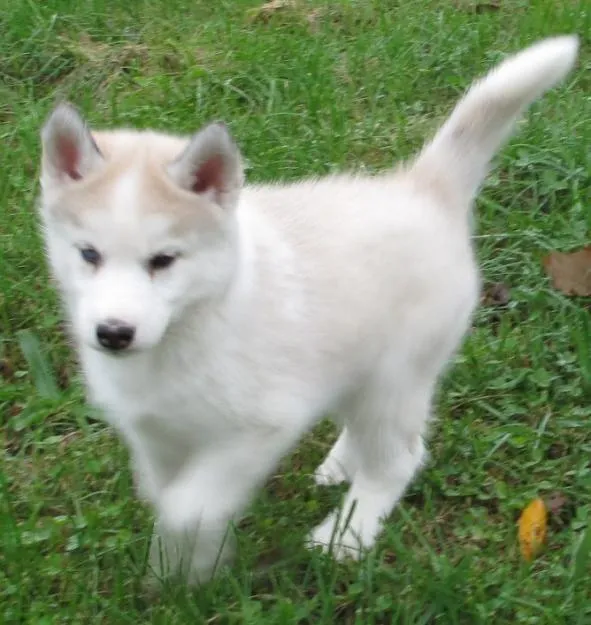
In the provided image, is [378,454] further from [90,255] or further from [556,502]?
[90,255]

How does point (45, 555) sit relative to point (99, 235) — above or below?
below

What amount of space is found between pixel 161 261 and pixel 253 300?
1.07 feet

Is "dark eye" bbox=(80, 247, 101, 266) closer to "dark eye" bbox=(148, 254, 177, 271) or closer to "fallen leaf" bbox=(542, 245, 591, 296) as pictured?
"dark eye" bbox=(148, 254, 177, 271)

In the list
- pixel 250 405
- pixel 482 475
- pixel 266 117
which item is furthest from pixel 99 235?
pixel 266 117

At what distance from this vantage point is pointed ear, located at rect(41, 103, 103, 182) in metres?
2.19

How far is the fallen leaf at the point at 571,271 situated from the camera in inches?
140

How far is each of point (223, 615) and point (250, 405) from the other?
50 cm

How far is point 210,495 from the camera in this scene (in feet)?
7.94

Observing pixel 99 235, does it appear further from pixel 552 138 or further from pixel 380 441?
pixel 552 138

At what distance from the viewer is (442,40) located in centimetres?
471

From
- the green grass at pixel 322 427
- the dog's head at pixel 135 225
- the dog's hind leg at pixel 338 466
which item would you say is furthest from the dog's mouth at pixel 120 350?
the dog's hind leg at pixel 338 466

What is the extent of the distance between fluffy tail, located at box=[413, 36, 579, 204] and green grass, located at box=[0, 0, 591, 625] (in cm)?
74

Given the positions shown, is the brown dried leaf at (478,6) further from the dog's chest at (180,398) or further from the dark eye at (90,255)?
the dark eye at (90,255)

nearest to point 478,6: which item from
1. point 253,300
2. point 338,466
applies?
point 338,466
